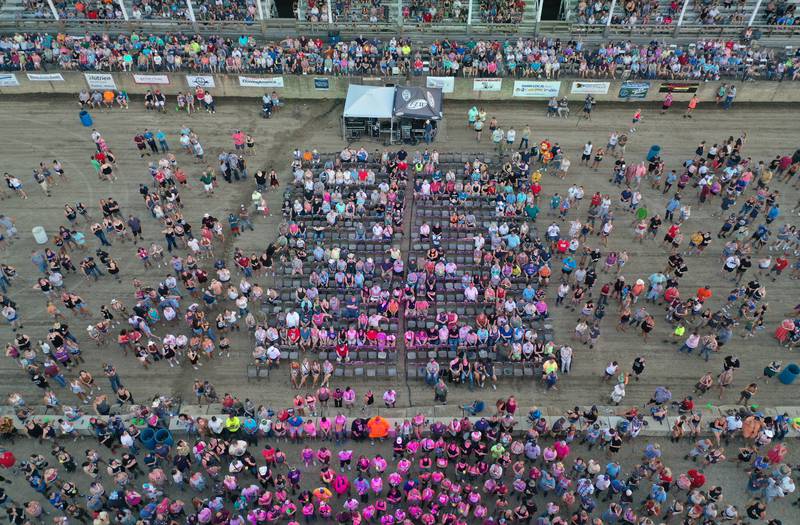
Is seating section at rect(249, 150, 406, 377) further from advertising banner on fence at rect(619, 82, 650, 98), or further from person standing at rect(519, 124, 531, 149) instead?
advertising banner on fence at rect(619, 82, 650, 98)

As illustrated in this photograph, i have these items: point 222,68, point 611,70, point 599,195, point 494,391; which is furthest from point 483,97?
point 494,391

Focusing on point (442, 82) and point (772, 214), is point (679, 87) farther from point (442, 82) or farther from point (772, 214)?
point (442, 82)

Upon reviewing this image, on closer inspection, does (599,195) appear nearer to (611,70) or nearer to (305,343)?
(611,70)

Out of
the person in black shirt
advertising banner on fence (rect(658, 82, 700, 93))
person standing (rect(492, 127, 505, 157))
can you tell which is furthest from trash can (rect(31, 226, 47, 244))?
advertising banner on fence (rect(658, 82, 700, 93))

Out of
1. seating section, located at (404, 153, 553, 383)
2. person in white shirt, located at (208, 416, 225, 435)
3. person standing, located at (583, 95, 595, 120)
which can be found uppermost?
person standing, located at (583, 95, 595, 120)

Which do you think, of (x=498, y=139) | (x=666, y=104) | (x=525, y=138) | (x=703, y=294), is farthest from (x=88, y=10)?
(x=703, y=294)
